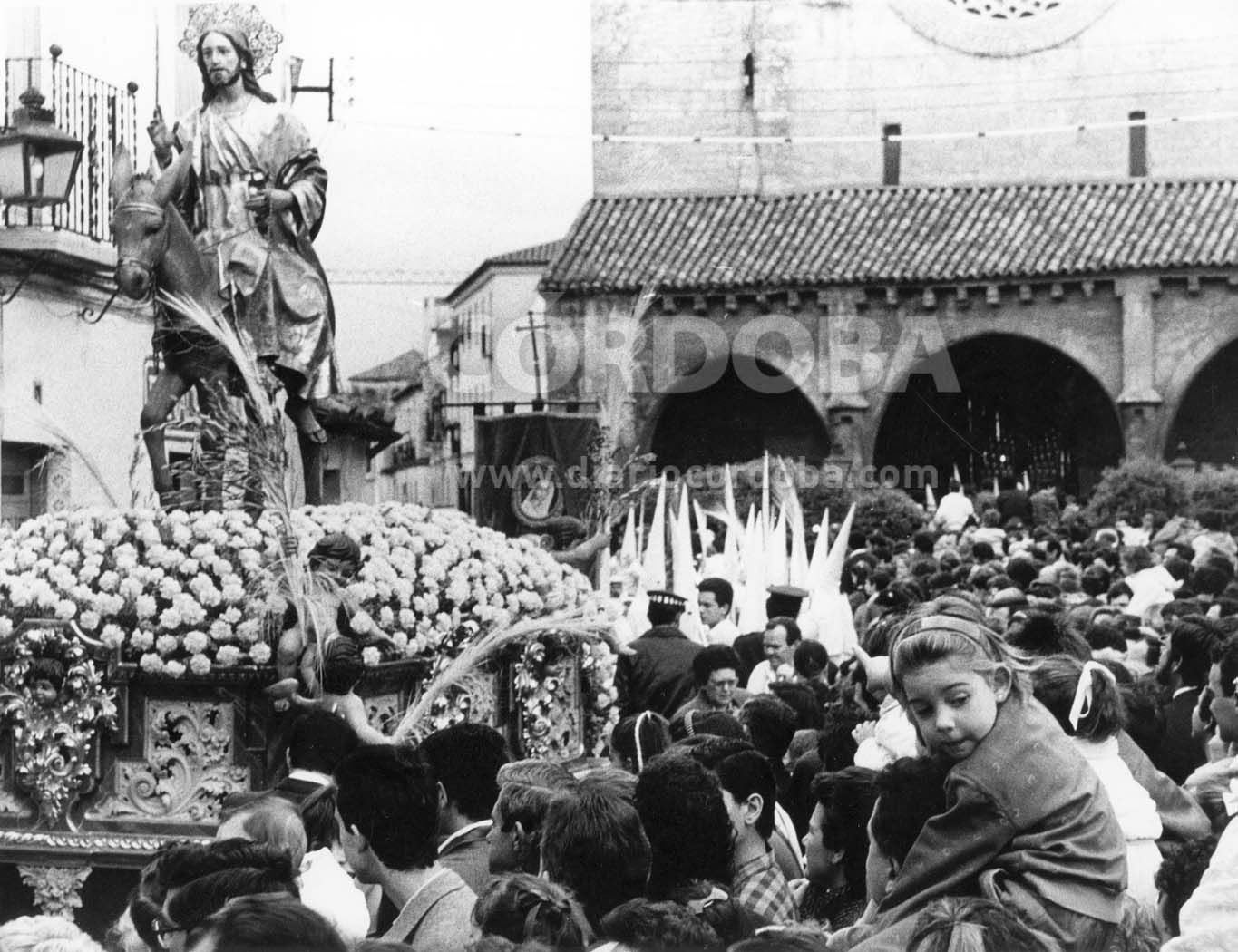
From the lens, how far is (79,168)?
15.3 metres

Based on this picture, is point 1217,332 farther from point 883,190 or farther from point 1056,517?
point 1056,517

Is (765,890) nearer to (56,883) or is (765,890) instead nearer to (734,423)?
(56,883)

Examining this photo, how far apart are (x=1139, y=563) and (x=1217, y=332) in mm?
22609

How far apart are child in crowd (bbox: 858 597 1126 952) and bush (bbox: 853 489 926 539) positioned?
20.0 meters

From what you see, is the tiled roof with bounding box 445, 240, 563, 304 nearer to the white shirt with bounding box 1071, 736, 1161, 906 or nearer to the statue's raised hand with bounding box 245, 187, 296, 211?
the statue's raised hand with bounding box 245, 187, 296, 211

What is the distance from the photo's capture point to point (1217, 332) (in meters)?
36.2

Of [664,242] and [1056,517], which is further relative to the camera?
[664,242]

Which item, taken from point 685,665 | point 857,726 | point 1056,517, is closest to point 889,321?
point 1056,517

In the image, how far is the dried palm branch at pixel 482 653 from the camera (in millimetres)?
8055

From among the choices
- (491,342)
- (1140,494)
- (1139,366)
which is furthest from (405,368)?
(1140,494)

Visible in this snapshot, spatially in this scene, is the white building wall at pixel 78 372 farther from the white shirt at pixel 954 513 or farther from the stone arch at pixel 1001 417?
the stone arch at pixel 1001 417

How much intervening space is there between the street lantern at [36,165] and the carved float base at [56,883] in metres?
4.79

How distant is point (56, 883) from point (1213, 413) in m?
32.1

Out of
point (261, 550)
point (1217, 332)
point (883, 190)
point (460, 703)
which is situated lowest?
point (460, 703)
